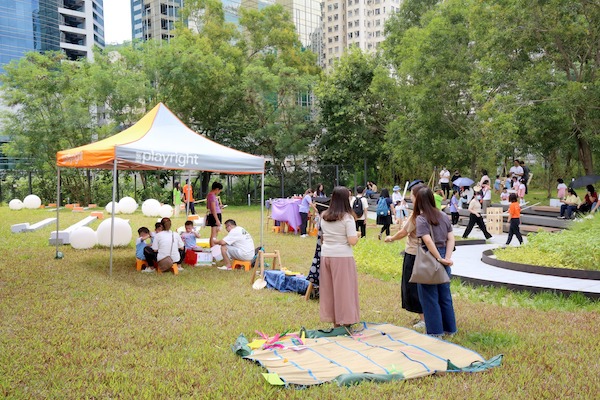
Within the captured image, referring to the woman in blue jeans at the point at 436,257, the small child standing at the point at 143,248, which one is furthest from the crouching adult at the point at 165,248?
the woman in blue jeans at the point at 436,257

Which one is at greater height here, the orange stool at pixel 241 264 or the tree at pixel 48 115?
the tree at pixel 48 115

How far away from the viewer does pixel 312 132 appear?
3416 centimetres

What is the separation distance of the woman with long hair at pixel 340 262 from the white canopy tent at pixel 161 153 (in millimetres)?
4992

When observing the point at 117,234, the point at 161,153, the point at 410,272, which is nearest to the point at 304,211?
the point at 117,234

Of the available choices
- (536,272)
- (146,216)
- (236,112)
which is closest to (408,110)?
(236,112)

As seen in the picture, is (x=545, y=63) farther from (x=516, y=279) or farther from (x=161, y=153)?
(x=161, y=153)

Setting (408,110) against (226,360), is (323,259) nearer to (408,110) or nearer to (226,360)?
(226,360)

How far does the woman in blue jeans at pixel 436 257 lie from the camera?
6282mm

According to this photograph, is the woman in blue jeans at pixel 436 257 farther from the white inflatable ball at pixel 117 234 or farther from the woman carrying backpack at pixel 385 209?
the white inflatable ball at pixel 117 234

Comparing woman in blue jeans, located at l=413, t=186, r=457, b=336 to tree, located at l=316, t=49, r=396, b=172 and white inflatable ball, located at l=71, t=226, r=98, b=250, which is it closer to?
white inflatable ball, located at l=71, t=226, r=98, b=250

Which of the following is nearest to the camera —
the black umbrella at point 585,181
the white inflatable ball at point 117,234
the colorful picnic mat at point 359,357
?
the colorful picnic mat at point 359,357

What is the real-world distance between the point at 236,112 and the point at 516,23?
19.0m

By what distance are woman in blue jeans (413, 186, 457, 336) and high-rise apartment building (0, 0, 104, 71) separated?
71092mm

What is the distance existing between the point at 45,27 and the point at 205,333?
77.9 meters
